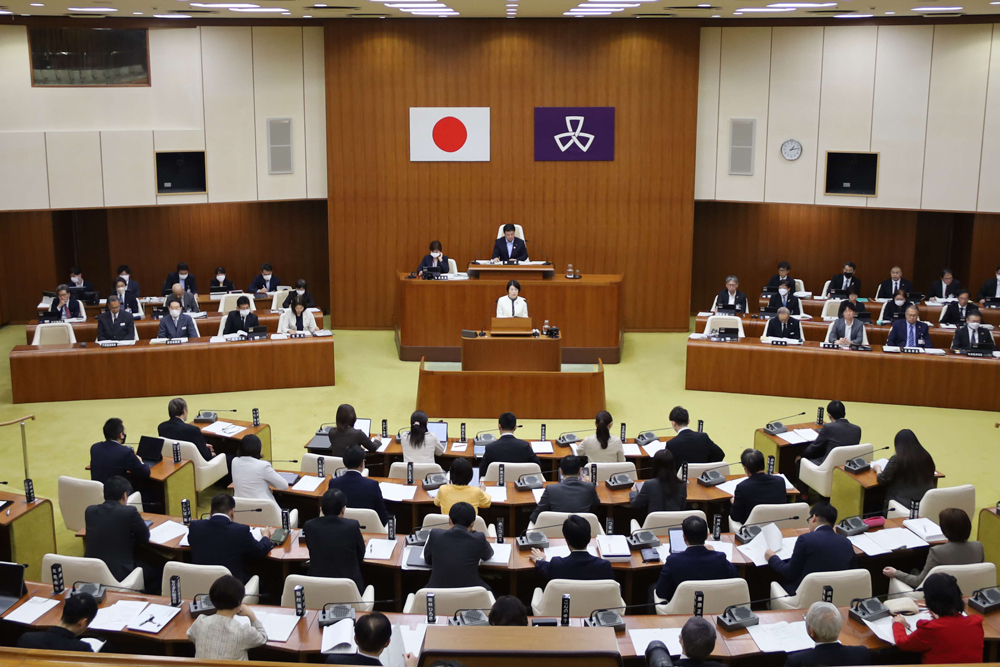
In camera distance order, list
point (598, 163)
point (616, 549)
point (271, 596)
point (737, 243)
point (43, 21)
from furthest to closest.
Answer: point (737, 243), point (598, 163), point (43, 21), point (271, 596), point (616, 549)

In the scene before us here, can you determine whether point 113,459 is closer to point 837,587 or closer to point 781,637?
point 781,637

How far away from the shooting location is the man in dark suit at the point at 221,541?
5.69 metres

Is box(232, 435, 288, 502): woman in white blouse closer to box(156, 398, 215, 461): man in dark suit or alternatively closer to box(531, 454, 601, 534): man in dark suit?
box(156, 398, 215, 461): man in dark suit

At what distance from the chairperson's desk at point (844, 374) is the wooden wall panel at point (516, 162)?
3.27m

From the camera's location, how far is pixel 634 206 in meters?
14.4

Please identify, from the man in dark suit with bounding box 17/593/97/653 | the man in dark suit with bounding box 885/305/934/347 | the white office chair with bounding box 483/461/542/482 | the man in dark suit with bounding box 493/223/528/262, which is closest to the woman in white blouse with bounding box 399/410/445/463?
the white office chair with bounding box 483/461/542/482

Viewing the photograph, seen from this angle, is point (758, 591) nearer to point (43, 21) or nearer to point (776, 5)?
point (776, 5)

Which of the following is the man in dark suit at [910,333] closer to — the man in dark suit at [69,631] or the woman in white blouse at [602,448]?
the woman in white blouse at [602,448]

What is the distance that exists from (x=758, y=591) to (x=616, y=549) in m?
1.13

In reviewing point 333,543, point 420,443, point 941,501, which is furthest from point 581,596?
A: point 941,501

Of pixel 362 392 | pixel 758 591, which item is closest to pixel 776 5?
pixel 362 392

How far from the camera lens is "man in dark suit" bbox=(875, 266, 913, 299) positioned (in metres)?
13.7

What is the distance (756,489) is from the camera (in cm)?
665

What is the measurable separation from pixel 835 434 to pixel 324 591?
4.71m
